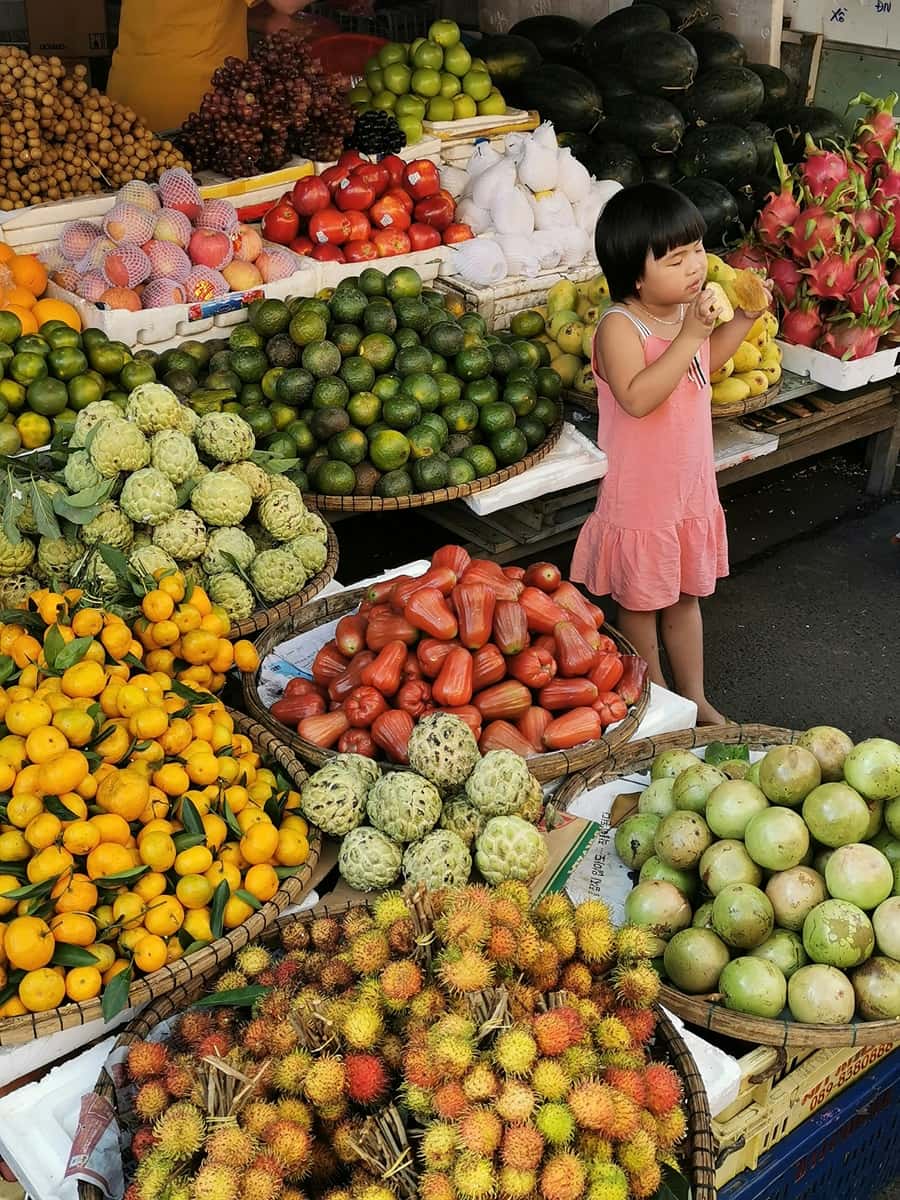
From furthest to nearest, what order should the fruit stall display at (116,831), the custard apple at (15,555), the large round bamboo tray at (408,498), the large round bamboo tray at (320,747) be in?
the large round bamboo tray at (408,498) < the custard apple at (15,555) < the large round bamboo tray at (320,747) < the fruit stall display at (116,831)

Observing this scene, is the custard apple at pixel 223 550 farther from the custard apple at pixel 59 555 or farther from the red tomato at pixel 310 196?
the red tomato at pixel 310 196

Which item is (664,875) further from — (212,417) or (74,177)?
(74,177)

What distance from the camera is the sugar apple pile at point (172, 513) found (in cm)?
263

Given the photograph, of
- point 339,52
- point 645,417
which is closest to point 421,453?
point 645,417

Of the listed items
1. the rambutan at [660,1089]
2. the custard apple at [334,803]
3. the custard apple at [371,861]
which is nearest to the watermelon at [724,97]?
the custard apple at [334,803]

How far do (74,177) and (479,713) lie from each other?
→ 2892 mm

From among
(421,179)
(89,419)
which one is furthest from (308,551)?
(421,179)

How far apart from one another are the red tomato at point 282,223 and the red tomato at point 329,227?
0.25 ft

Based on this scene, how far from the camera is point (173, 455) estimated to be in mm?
2719

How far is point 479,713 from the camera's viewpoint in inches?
98.4

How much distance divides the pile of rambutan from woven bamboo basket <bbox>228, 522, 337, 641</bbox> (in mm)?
1094

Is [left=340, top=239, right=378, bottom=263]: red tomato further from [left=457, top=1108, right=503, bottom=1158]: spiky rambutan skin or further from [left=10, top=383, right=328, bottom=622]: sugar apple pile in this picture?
[left=457, top=1108, right=503, bottom=1158]: spiky rambutan skin

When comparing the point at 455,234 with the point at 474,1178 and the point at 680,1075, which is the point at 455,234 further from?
the point at 474,1178

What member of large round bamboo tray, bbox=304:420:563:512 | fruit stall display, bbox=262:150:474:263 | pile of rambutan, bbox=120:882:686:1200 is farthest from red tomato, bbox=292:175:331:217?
pile of rambutan, bbox=120:882:686:1200
